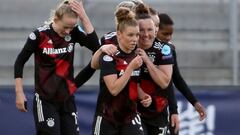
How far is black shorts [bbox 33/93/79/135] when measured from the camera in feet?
21.3

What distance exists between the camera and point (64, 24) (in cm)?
643

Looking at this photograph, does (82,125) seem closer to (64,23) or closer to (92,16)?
(92,16)

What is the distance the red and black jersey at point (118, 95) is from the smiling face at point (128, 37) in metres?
0.07

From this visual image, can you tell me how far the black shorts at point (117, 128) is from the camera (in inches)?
232

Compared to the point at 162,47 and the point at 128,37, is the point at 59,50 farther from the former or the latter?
the point at 128,37

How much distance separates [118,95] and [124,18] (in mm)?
596

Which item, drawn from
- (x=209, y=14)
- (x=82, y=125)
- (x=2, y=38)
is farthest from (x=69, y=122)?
(x=209, y=14)

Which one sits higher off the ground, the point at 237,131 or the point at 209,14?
the point at 209,14

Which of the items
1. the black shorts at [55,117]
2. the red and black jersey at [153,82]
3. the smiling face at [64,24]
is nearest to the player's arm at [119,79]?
the red and black jersey at [153,82]

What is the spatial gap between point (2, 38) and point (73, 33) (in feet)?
12.8

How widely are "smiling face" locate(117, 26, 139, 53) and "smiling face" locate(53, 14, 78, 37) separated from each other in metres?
0.69

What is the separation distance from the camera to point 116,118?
5914 millimetres

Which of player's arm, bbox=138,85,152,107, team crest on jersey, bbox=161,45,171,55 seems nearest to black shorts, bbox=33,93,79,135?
player's arm, bbox=138,85,152,107

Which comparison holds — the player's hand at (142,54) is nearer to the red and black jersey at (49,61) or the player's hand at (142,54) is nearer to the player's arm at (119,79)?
the player's arm at (119,79)
